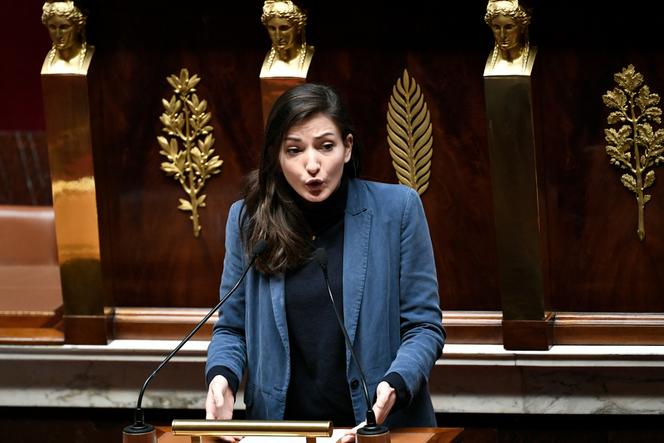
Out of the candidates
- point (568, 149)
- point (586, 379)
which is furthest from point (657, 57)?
point (586, 379)

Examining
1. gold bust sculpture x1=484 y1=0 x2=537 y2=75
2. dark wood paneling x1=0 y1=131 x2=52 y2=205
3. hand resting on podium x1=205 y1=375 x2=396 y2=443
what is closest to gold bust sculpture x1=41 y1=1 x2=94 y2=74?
gold bust sculpture x1=484 y1=0 x2=537 y2=75

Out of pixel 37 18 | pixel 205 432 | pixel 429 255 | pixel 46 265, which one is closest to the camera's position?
pixel 205 432

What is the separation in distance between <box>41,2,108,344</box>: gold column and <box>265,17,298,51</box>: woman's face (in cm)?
51

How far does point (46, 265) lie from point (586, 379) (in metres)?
1.89

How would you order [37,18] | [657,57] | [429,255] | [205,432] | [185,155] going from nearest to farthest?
[205,432] → [429,255] → [657,57] → [185,155] → [37,18]

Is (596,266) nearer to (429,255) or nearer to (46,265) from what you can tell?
(429,255)

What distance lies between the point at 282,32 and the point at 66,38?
1.88 ft

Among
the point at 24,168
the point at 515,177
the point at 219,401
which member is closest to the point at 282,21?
the point at 515,177

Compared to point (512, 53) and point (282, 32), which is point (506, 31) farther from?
point (282, 32)

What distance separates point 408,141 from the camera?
358 cm

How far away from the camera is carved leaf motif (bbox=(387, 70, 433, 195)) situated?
3572 mm

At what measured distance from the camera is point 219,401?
245cm

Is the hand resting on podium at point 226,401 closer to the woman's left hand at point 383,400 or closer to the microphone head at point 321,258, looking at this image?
the woman's left hand at point 383,400

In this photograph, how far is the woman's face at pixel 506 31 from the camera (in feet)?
11.0
